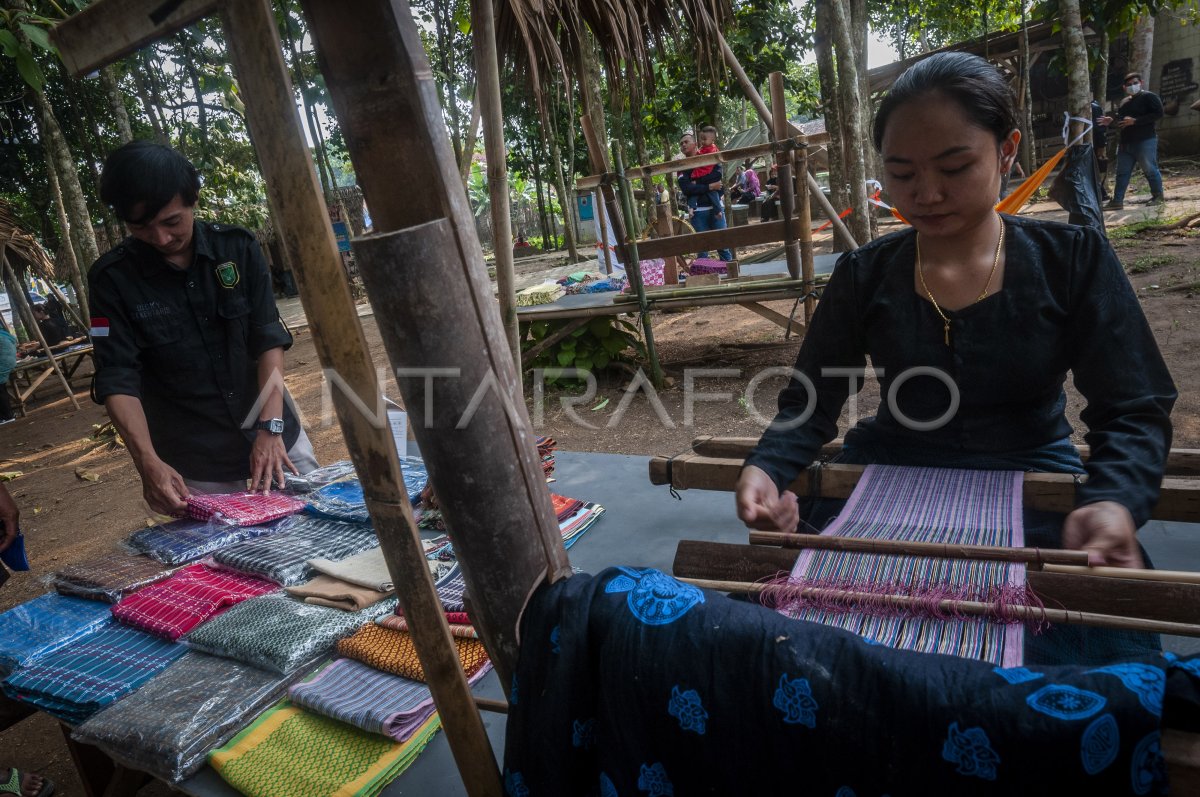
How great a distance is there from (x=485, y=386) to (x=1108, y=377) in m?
1.32

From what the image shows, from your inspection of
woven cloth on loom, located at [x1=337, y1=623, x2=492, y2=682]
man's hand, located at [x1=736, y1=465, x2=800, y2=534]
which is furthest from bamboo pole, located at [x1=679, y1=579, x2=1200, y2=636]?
woven cloth on loom, located at [x1=337, y1=623, x2=492, y2=682]

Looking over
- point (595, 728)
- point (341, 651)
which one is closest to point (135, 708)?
point (341, 651)

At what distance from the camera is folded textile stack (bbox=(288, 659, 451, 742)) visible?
1.60m

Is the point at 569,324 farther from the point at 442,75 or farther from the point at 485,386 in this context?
the point at 442,75

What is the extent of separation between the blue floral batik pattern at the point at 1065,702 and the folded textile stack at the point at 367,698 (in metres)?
1.24

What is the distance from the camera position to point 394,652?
5.94ft

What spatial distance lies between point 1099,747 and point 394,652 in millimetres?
1507

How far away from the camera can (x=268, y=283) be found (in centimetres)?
292

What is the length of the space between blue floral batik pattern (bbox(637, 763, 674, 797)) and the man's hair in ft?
7.93

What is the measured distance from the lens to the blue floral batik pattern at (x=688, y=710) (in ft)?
3.10

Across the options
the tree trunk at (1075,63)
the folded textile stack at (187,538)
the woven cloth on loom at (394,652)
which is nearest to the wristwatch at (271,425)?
the folded textile stack at (187,538)

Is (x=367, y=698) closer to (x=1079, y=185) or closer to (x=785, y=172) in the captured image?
(x=785, y=172)

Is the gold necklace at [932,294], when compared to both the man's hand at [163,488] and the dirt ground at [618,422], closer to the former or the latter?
the man's hand at [163,488]

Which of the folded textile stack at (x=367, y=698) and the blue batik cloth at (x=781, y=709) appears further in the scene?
the folded textile stack at (x=367, y=698)
